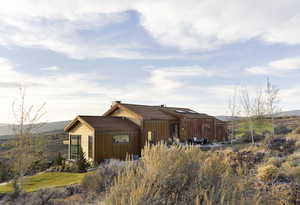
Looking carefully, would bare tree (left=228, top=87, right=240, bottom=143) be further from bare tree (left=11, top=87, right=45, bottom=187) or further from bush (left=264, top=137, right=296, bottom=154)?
bare tree (left=11, top=87, right=45, bottom=187)

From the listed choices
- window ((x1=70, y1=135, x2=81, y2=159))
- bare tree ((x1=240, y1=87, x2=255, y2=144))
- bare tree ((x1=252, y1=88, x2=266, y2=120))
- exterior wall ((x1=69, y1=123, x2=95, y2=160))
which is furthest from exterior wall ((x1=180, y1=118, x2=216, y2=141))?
window ((x1=70, y1=135, x2=81, y2=159))

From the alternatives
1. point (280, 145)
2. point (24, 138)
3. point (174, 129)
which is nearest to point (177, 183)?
point (24, 138)

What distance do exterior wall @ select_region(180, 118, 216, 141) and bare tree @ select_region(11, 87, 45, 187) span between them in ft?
44.7

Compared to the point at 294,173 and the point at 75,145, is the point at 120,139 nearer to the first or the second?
the point at 75,145

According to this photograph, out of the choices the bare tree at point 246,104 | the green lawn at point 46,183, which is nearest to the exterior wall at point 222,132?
the bare tree at point 246,104

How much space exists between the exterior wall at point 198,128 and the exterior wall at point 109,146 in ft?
18.2

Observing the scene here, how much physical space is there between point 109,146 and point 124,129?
1.70 meters

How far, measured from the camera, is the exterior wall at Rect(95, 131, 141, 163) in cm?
1592

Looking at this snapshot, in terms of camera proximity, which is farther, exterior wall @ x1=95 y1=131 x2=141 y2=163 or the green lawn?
exterior wall @ x1=95 y1=131 x2=141 y2=163

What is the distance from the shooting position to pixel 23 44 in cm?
1302

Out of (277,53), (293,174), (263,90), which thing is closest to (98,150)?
(293,174)

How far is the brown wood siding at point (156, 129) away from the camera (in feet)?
60.4

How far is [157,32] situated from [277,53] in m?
7.61

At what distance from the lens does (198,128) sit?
23.3 meters
